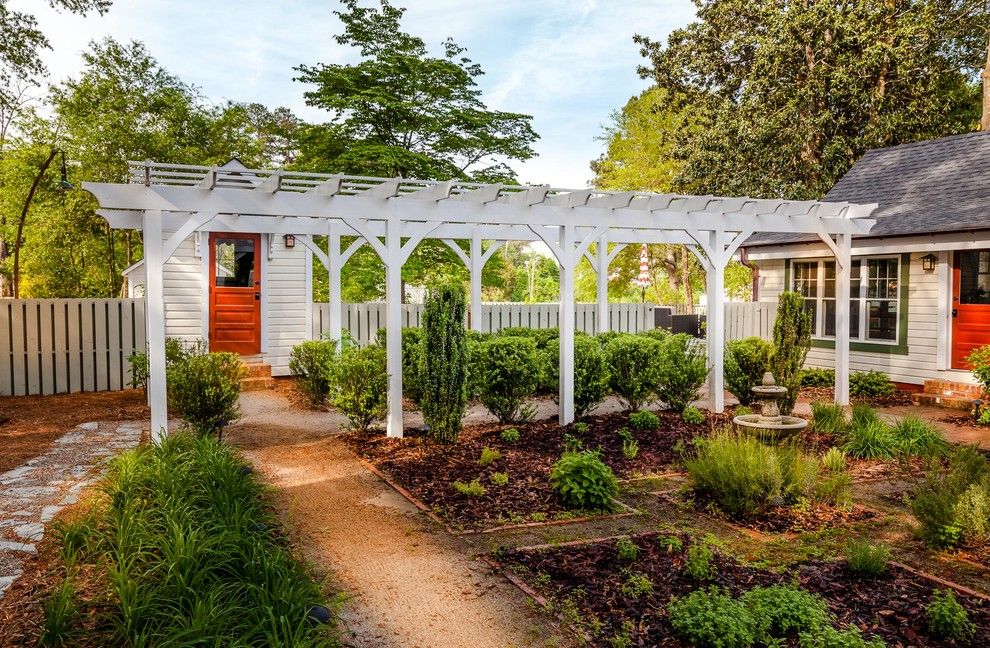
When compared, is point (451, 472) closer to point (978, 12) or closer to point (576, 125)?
point (978, 12)

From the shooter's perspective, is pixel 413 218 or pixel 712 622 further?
pixel 413 218

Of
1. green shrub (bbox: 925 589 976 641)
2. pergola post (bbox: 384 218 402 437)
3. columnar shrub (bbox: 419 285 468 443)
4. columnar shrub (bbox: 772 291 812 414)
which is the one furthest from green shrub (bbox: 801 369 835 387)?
green shrub (bbox: 925 589 976 641)

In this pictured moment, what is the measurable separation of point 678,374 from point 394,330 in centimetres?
369

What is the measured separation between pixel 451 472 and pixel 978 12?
2014 centimetres

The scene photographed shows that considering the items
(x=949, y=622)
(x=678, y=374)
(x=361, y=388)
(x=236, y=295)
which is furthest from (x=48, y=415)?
(x=949, y=622)

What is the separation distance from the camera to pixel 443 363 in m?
6.79

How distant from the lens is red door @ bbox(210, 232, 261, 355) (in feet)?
38.3

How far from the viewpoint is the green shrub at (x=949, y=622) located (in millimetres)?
3061

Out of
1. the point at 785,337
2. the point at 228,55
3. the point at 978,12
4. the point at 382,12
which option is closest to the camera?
the point at 785,337

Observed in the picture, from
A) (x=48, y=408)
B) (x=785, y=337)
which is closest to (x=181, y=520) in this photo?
(x=48, y=408)

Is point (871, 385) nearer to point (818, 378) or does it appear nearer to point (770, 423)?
point (818, 378)

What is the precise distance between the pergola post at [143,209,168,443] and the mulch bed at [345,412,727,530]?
186 cm

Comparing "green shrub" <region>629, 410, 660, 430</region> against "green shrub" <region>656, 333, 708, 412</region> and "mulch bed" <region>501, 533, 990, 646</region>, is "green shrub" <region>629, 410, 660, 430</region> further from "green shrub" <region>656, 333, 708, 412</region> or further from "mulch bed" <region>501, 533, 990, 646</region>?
"mulch bed" <region>501, 533, 990, 646</region>

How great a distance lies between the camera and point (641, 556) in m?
4.00
